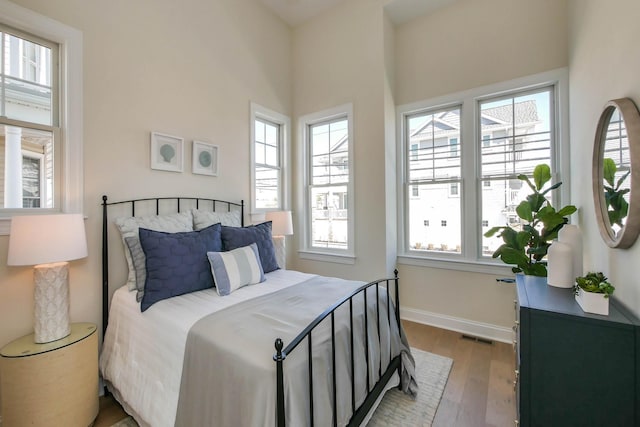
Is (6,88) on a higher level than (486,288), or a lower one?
higher

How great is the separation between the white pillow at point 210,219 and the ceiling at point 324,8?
2697mm

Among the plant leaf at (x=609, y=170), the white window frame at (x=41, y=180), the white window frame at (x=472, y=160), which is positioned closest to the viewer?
the plant leaf at (x=609, y=170)

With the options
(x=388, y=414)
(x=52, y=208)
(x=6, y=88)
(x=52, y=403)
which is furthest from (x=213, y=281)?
(x=6, y=88)

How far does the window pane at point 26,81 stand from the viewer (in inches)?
68.2

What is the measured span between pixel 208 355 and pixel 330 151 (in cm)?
285

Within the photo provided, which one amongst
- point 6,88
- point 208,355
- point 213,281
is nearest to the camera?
point 208,355

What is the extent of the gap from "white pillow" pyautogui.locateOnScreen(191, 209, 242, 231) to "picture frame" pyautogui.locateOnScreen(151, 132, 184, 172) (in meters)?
0.45

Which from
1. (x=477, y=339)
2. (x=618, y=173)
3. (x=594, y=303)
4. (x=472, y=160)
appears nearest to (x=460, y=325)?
(x=477, y=339)

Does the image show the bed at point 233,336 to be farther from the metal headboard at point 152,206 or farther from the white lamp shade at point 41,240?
the white lamp shade at point 41,240

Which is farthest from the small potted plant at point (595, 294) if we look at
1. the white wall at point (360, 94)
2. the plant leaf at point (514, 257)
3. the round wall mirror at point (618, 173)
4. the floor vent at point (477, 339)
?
the white wall at point (360, 94)

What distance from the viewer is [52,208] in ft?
6.07

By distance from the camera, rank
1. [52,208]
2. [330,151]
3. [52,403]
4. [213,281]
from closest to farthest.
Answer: [52,403] < [52,208] < [213,281] < [330,151]

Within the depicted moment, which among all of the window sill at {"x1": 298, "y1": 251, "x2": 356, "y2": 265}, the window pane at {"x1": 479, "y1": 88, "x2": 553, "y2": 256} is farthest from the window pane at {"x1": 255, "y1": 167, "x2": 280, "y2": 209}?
the window pane at {"x1": 479, "y1": 88, "x2": 553, "y2": 256}

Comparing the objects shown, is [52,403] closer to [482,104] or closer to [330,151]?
[330,151]
